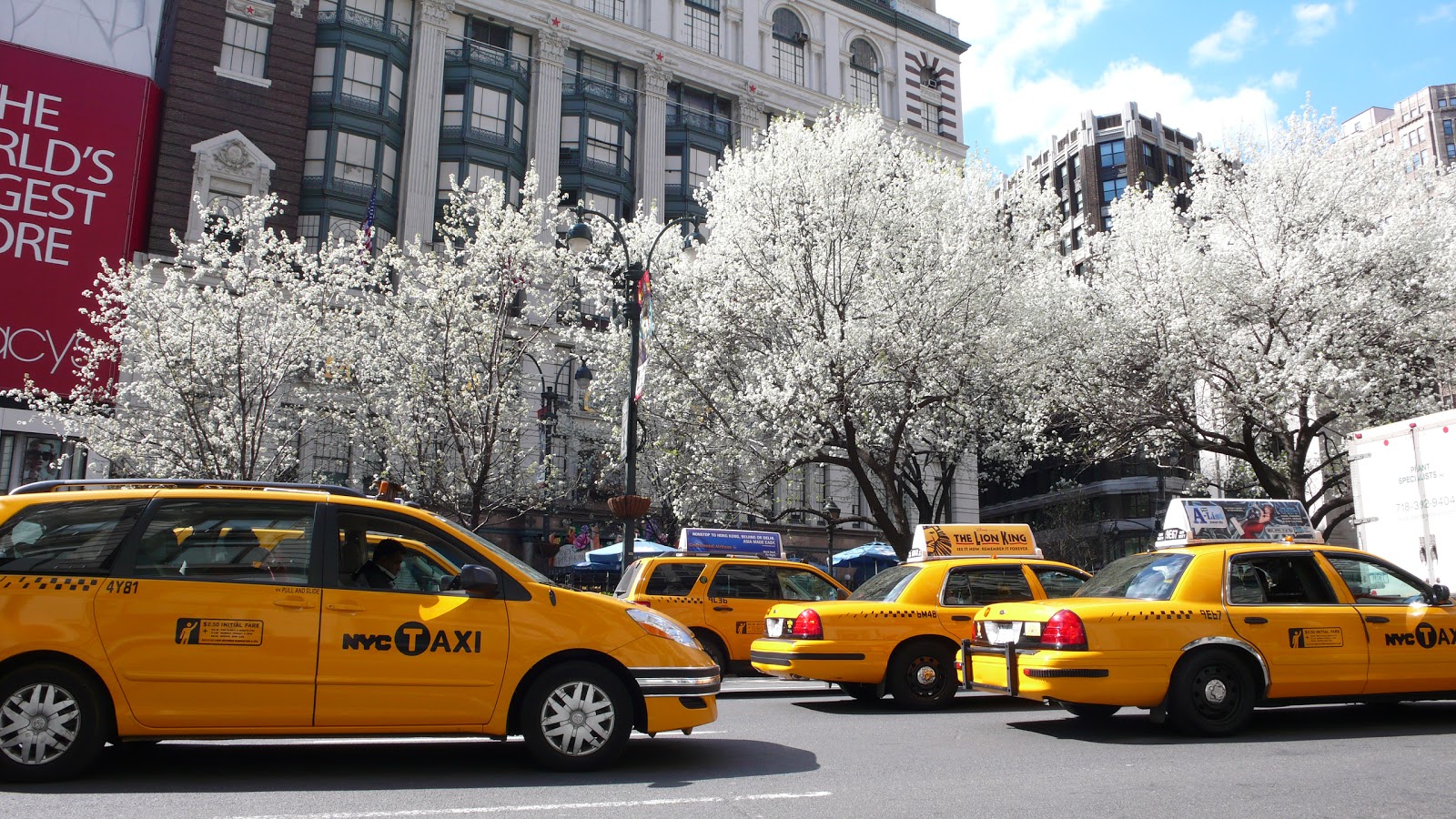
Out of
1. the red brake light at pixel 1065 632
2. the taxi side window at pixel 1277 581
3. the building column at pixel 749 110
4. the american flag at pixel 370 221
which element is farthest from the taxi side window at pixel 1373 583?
the building column at pixel 749 110

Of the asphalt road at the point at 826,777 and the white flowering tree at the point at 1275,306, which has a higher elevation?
the white flowering tree at the point at 1275,306

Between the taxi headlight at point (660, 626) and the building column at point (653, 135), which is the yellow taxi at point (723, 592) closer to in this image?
the taxi headlight at point (660, 626)

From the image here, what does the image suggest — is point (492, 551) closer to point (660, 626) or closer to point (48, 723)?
point (660, 626)

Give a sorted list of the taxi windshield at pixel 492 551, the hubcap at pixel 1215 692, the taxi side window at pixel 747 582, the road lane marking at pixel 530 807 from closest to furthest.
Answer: the road lane marking at pixel 530 807, the taxi windshield at pixel 492 551, the hubcap at pixel 1215 692, the taxi side window at pixel 747 582

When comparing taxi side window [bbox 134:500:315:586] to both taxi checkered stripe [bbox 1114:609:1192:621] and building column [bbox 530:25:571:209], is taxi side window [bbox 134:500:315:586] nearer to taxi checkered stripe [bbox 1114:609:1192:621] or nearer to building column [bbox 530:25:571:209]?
taxi checkered stripe [bbox 1114:609:1192:621]

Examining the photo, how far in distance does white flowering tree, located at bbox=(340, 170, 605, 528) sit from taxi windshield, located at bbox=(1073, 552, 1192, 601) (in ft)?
49.3

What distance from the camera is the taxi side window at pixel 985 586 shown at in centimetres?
1018

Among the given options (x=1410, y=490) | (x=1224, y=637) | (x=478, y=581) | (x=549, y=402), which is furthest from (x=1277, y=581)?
(x=549, y=402)

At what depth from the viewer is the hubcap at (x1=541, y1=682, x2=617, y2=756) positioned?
603cm

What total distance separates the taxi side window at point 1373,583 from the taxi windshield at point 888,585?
3799 millimetres

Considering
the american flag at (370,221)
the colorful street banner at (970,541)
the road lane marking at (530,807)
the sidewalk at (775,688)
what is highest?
the american flag at (370,221)

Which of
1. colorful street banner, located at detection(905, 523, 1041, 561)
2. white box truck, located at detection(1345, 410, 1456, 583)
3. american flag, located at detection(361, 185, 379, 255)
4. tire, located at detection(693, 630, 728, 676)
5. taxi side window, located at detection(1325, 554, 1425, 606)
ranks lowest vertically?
tire, located at detection(693, 630, 728, 676)

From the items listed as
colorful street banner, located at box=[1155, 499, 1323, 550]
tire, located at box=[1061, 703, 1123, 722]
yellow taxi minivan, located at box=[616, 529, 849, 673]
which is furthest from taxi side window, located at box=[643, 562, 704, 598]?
colorful street banner, located at box=[1155, 499, 1323, 550]

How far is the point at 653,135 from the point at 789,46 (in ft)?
30.0
